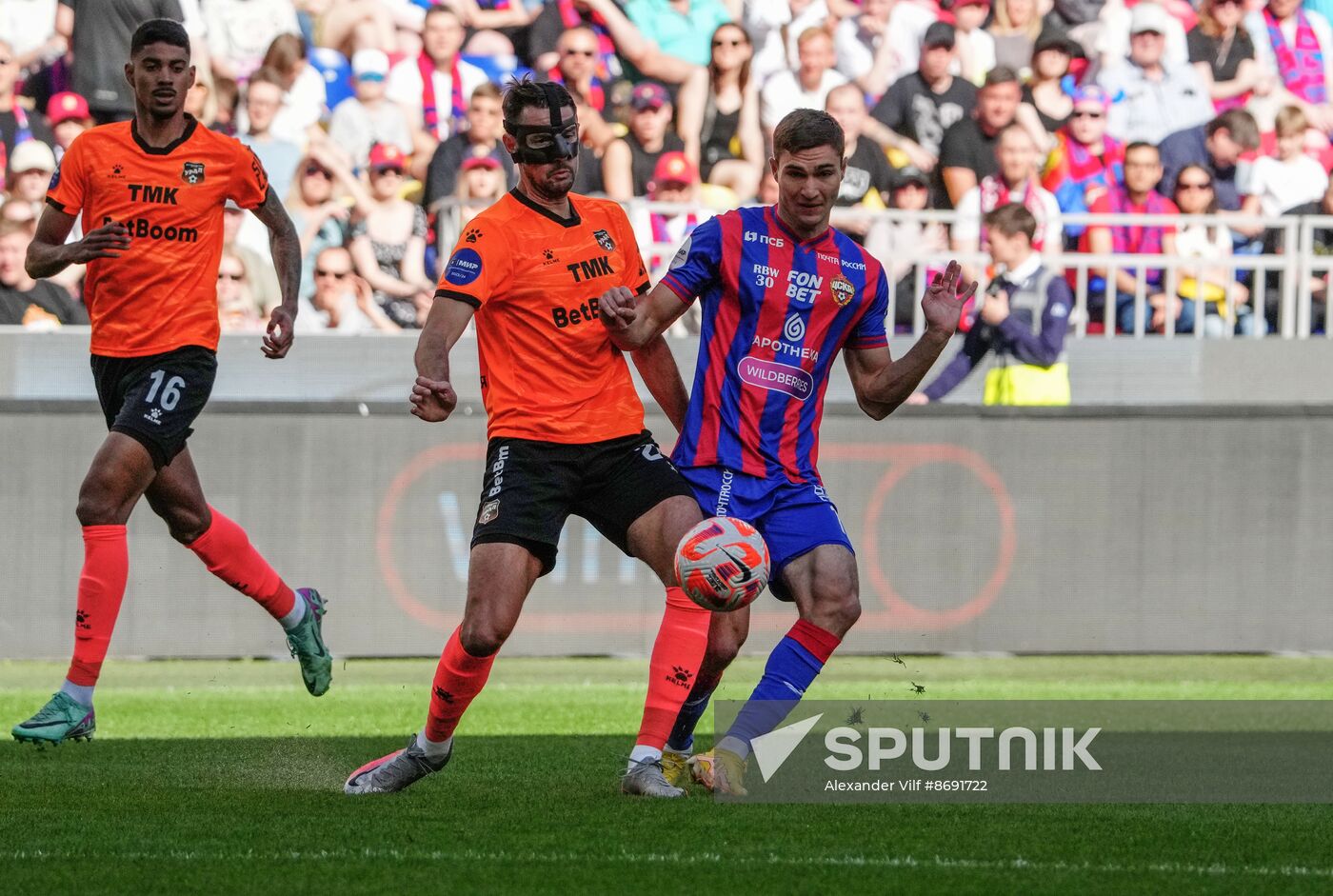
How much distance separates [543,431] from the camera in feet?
20.5

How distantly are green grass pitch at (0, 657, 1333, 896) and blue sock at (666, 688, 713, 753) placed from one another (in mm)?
268

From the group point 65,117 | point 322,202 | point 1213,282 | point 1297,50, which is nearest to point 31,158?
point 65,117

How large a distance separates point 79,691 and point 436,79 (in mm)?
8469

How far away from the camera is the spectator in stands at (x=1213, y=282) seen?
13789 millimetres

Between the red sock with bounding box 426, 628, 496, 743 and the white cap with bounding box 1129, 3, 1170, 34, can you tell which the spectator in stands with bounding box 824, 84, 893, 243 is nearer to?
the white cap with bounding box 1129, 3, 1170, 34

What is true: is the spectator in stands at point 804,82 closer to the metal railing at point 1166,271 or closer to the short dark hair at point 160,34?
the metal railing at point 1166,271

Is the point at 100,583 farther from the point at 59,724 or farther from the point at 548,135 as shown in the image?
the point at 548,135

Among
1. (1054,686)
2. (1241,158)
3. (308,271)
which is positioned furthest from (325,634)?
(1241,158)

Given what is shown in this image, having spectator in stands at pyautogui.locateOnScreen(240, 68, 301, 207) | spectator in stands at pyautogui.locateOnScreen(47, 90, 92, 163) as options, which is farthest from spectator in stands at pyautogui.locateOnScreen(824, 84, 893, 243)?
spectator in stands at pyautogui.locateOnScreen(47, 90, 92, 163)

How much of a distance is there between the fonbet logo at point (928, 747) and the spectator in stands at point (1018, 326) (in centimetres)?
430

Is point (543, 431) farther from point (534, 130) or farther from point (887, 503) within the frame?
point (887, 503)

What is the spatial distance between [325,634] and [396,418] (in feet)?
4.48

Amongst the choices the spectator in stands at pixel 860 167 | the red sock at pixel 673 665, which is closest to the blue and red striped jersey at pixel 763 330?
the red sock at pixel 673 665

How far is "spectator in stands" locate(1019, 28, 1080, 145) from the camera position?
597 inches
